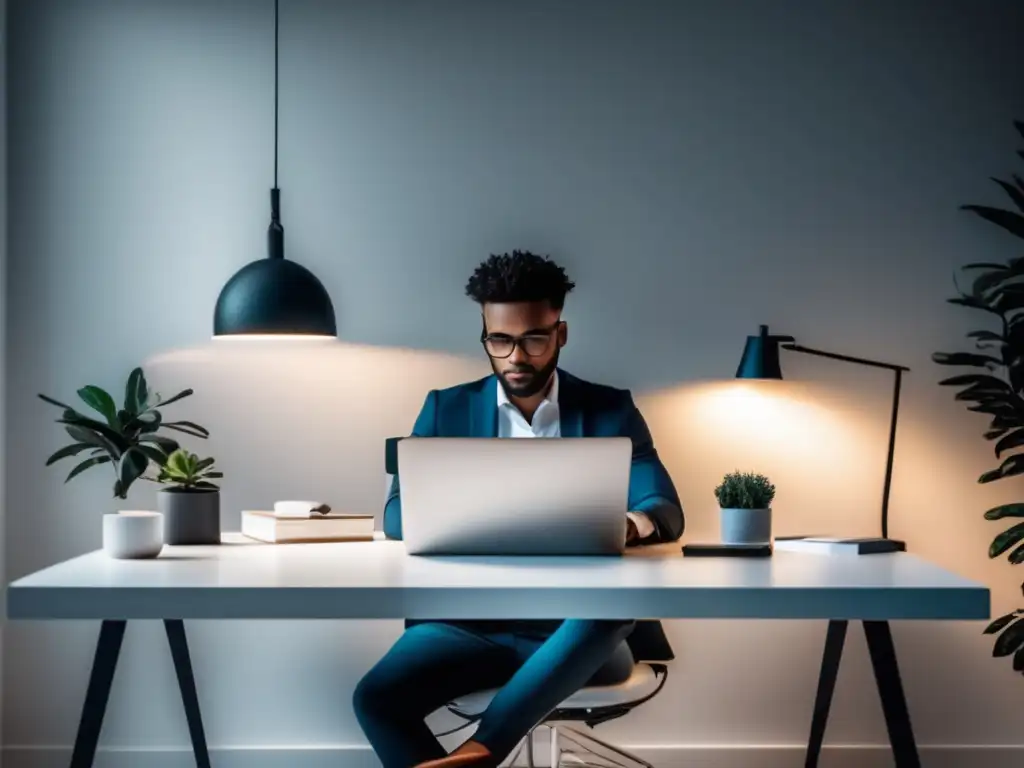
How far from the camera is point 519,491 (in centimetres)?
237

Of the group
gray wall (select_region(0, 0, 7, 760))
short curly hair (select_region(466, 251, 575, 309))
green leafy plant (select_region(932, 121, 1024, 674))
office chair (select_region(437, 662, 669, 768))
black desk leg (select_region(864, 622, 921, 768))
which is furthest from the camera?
gray wall (select_region(0, 0, 7, 760))

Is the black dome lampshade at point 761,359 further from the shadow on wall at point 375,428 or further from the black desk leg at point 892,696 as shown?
the black desk leg at point 892,696

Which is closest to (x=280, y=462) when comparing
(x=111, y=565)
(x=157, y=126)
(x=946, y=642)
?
(x=157, y=126)

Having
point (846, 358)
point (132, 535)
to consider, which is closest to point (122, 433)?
point (132, 535)

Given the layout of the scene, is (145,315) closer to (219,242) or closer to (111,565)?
(219,242)

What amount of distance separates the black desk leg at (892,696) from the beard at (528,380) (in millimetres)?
1128

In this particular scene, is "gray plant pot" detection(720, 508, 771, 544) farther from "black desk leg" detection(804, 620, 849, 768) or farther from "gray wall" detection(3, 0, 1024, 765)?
"gray wall" detection(3, 0, 1024, 765)

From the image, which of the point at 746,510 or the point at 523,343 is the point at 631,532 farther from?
the point at 523,343

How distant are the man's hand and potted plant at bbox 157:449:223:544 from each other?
35.9 inches

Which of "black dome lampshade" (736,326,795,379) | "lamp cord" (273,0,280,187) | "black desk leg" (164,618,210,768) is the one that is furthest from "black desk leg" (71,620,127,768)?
"black dome lampshade" (736,326,795,379)

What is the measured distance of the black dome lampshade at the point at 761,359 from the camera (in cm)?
343

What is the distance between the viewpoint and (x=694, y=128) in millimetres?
3752

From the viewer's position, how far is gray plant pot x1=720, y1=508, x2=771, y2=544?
257 centimetres

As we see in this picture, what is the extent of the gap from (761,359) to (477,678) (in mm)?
1341
